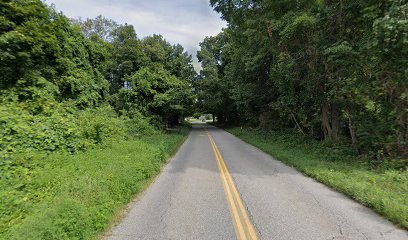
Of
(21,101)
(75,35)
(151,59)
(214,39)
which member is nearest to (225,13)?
(75,35)

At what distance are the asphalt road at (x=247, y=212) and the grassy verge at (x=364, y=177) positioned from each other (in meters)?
0.26

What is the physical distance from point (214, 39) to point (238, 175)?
130 feet

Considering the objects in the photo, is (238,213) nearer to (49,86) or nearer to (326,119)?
(49,86)

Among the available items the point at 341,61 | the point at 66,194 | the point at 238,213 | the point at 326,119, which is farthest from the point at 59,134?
the point at 326,119

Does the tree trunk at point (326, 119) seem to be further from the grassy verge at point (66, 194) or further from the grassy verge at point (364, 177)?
the grassy verge at point (66, 194)

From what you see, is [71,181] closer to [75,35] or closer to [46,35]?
[46,35]

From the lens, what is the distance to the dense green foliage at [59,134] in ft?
13.0

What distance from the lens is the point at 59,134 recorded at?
793 centimetres

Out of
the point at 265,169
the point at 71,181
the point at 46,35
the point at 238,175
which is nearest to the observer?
the point at 71,181

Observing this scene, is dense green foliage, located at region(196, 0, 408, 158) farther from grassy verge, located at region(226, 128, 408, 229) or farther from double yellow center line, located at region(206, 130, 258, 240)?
double yellow center line, located at region(206, 130, 258, 240)

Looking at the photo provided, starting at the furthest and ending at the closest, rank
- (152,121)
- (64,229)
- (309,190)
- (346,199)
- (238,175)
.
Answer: (152,121) → (238,175) → (309,190) → (346,199) → (64,229)

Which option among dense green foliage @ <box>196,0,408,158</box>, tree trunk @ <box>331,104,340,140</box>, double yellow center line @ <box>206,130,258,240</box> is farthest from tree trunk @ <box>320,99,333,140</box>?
double yellow center line @ <box>206,130,258,240</box>

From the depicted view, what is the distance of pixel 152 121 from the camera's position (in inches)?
764

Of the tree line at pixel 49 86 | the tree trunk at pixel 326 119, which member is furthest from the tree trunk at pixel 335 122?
the tree line at pixel 49 86
